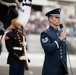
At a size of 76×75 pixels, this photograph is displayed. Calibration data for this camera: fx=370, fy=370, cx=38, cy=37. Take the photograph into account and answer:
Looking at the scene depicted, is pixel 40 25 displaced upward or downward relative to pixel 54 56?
downward

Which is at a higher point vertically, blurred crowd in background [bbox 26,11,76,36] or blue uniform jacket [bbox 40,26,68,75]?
blue uniform jacket [bbox 40,26,68,75]

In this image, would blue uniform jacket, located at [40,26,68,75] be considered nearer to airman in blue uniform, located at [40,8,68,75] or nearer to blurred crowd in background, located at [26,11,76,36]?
airman in blue uniform, located at [40,8,68,75]

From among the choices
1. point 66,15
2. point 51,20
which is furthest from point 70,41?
point 51,20

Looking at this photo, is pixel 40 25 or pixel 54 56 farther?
pixel 40 25

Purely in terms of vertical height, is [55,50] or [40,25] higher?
[55,50]

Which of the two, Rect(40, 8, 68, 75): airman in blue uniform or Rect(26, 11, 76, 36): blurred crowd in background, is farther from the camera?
Rect(26, 11, 76, 36): blurred crowd in background

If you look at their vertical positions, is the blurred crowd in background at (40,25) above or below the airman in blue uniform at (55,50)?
below

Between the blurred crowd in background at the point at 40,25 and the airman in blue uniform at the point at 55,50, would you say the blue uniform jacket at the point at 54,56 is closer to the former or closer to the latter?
the airman in blue uniform at the point at 55,50

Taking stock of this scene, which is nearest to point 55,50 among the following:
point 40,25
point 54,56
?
point 54,56

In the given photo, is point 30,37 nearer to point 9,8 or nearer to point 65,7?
point 65,7

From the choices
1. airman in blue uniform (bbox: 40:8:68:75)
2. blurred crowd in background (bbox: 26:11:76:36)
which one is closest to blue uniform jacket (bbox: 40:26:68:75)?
airman in blue uniform (bbox: 40:8:68:75)

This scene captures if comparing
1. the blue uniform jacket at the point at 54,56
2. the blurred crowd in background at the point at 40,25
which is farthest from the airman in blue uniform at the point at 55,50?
the blurred crowd in background at the point at 40,25

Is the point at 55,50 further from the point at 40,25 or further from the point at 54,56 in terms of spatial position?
the point at 40,25

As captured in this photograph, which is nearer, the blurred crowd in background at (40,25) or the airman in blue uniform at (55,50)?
the airman in blue uniform at (55,50)
